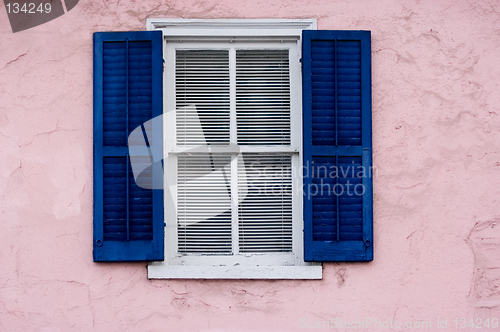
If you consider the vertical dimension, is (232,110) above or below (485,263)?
above

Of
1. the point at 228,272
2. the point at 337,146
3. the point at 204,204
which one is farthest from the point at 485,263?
the point at 204,204

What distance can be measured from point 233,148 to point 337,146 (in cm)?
67

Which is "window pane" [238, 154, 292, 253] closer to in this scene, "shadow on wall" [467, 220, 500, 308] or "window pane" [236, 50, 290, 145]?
"window pane" [236, 50, 290, 145]

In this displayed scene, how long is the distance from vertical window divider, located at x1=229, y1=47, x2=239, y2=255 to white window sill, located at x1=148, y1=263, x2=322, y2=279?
0.17 meters

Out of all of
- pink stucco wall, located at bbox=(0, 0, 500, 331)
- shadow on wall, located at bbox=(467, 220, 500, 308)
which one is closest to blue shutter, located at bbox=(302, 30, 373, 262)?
pink stucco wall, located at bbox=(0, 0, 500, 331)

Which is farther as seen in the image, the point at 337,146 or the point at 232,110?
the point at 232,110

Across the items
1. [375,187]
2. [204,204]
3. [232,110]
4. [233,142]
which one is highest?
[232,110]

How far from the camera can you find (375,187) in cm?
254

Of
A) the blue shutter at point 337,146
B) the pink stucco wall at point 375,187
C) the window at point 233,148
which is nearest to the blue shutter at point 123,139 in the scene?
Result: the window at point 233,148

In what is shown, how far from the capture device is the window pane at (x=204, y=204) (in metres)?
2.61

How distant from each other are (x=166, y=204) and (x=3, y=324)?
1.27m

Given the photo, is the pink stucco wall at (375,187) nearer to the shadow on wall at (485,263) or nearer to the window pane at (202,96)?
the shadow on wall at (485,263)

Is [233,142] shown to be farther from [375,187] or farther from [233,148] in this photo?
[375,187]

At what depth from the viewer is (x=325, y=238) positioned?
249 cm
